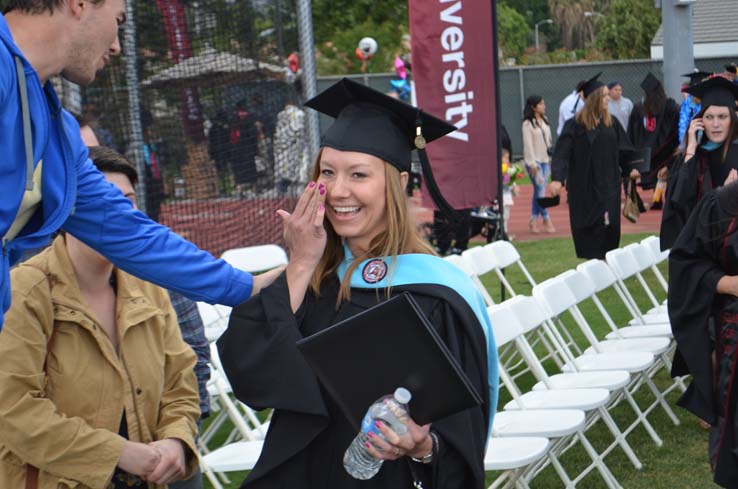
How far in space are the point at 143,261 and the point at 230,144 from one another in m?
6.72

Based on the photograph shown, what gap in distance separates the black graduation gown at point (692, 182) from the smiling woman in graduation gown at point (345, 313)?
4.97 meters

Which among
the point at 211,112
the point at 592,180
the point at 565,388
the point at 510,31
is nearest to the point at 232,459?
the point at 565,388

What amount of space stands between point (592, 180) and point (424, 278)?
8.77 meters

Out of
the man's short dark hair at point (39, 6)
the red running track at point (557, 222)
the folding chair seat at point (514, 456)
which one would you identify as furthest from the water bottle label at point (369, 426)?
the red running track at point (557, 222)

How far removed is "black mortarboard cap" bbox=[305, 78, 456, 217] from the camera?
3064mm

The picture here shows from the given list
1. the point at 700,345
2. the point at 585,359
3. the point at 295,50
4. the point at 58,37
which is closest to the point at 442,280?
the point at 58,37

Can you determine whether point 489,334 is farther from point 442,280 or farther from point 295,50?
point 295,50

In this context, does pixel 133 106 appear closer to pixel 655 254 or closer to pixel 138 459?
pixel 655 254

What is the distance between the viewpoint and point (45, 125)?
2.49 m

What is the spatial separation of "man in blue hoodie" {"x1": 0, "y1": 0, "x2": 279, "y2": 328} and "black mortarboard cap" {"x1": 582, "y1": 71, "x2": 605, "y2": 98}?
874 centimetres

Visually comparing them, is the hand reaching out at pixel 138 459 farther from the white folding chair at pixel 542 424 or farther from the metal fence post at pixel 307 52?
the metal fence post at pixel 307 52

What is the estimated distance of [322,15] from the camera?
26328mm

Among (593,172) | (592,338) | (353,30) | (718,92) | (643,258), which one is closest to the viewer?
(592,338)

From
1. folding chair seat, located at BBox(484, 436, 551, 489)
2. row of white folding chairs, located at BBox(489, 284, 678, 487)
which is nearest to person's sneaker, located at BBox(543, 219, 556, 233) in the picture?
row of white folding chairs, located at BBox(489, 284, 678, 487)
